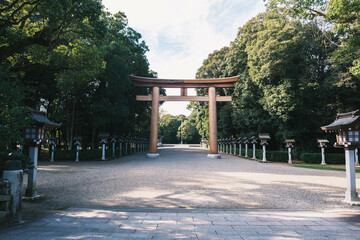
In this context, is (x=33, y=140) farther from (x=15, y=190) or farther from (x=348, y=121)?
(x=348, y=121)

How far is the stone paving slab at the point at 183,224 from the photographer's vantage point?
293 cm

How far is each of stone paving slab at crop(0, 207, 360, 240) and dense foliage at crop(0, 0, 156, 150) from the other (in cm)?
170

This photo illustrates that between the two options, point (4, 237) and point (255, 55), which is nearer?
point (4, 237)

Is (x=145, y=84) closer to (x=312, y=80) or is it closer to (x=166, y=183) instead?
(x=166, y=183)

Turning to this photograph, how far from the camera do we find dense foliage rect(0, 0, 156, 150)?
518 cm

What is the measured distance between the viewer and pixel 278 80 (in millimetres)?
15766

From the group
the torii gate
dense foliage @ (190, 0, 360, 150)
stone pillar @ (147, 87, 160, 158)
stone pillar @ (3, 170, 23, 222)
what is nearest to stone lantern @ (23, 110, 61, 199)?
stone pillar @ (3, 170, 23, 222)

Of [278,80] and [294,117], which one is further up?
[278,80]

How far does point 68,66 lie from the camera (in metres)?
8.58

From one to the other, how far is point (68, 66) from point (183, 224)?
26.9ft

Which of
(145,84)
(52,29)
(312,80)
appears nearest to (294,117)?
(312,80)

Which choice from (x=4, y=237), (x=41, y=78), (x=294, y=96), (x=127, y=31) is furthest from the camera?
(x=127, y=31)

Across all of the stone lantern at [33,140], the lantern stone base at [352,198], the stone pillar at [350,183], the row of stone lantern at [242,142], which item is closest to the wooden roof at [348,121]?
the stone pillar at [350,183]

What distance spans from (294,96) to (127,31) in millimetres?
15517
